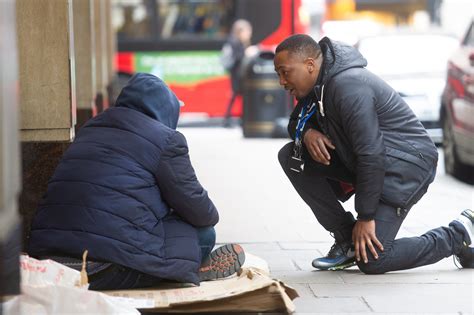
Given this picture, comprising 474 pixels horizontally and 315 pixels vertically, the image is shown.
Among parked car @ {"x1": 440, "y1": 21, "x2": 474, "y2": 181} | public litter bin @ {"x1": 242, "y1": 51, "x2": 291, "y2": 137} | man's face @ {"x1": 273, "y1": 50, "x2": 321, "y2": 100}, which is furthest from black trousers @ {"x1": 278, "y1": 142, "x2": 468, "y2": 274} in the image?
public litter bin @ {"x1": 242, "y1": 51, "x2": 291, "y2": 137}

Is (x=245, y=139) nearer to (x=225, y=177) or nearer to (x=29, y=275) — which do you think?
(x=225, y=177)

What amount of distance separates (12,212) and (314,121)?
3067 millimetres

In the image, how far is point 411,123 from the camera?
20.0ft

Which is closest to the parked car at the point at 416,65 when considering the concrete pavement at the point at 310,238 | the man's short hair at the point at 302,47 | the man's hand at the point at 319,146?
the concrete pavement at the point at 310,238

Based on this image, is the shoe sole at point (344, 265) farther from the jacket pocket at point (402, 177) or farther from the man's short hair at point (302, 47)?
the man's short hair at point (302, 47)

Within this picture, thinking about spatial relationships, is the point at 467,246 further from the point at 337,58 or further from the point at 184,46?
the point at 184,46

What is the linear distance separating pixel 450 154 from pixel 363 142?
652 cm

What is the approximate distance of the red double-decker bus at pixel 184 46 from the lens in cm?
2077

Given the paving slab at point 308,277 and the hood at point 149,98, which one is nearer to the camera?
the hood at point 149,98

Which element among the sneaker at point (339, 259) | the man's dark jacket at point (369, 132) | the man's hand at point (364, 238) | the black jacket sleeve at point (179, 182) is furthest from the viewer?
the sneaker at point (339, 259)

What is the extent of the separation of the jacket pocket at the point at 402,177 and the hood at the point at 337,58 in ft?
1.65

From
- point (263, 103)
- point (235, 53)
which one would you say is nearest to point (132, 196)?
point (263, 103)

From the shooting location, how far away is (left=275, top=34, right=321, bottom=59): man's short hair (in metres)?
5.83

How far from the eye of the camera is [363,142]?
5746mm
